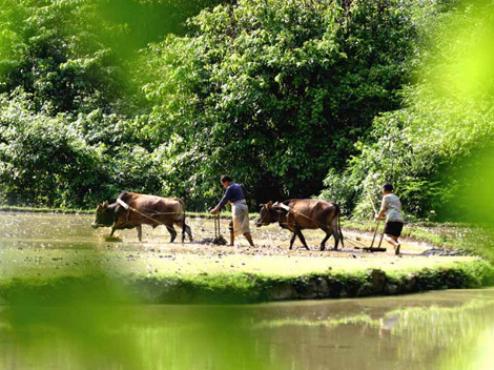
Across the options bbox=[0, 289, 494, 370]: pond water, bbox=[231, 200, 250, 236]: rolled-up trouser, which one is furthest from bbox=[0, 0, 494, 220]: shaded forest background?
bbox=[0, 289, 494, 370]: pond water

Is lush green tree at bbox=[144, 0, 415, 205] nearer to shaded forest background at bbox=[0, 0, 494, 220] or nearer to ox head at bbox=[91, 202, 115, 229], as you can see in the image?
shaded forest background at bbox=[0, 0, 494, 220]

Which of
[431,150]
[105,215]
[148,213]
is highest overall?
[431,150]

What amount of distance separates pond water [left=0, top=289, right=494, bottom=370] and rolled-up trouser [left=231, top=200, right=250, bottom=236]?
5.71 m

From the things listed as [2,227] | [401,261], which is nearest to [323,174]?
[2,227]

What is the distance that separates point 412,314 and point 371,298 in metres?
1.52

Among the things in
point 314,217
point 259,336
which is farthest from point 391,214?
point 259,336

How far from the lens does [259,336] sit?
29.8 feet

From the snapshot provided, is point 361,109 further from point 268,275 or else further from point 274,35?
point 268,275

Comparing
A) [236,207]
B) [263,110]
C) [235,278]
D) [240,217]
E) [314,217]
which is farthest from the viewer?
[263,110]

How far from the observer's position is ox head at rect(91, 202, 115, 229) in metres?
20.5

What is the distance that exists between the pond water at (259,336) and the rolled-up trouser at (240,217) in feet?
18.7

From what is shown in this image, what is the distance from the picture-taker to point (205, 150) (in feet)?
110

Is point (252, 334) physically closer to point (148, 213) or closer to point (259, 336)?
point (259, 336)

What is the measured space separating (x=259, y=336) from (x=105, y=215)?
38.9 ft
